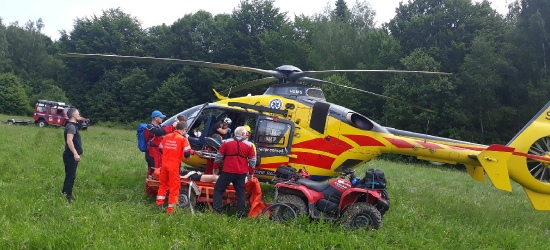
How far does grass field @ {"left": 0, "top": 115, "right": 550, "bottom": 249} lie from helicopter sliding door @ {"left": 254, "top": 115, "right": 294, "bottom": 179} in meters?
0.90

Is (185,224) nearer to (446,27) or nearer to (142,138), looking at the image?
(142,138)

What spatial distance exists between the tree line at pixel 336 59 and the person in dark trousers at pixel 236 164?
2276 centimetres

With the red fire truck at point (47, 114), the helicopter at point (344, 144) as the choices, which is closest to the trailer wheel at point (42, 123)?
the red fire truck at point (47, 114)

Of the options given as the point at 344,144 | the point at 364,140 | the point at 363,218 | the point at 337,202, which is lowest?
the point at 363,218

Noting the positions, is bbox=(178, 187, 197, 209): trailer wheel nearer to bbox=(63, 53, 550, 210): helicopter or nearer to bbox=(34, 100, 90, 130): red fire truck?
bbox=(63, 53, 550, 210): helicopter

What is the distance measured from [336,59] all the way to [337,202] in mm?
31369

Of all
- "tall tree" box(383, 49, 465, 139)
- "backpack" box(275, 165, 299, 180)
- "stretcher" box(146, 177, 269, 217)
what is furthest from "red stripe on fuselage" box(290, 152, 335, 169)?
"tall tree" box(383, 49, 465, 139)

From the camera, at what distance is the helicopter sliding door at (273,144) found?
30.5ft

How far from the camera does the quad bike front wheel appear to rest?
6918mm

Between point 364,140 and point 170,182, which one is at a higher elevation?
point 364,140

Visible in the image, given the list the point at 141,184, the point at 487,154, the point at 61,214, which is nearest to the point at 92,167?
the point at 141,184

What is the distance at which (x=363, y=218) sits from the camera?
6949 millimetres

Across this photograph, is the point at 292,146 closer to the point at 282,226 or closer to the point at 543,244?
the point at 282,226

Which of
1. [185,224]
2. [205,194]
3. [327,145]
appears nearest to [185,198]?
[205,194]
